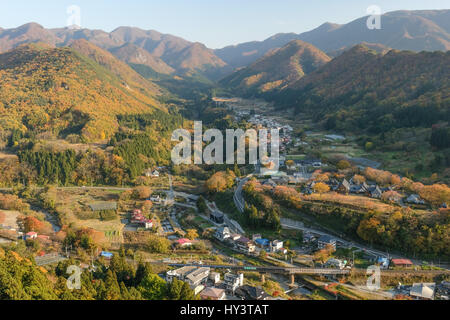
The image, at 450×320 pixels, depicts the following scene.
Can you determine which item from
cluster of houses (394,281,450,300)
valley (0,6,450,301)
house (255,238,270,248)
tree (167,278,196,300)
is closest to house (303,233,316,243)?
valley (0,6,450,301)

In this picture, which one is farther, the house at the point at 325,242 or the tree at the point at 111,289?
the house at the point at 325,242

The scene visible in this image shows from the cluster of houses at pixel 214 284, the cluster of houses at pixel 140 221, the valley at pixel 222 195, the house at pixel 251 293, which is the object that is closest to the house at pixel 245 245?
the valley at pixel 222 195

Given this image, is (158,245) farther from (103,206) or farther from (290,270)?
(103,206)

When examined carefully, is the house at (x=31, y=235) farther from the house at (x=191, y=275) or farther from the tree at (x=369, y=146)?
the tree at (x=369, y=146)

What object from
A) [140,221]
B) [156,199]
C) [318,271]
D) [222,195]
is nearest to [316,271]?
[318,271]

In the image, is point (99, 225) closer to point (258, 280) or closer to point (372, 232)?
point (258, 280)

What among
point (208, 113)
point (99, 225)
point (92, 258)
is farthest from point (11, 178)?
point (208, 113)

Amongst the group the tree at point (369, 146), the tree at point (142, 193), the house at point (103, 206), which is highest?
the tree at point (369, 146)
